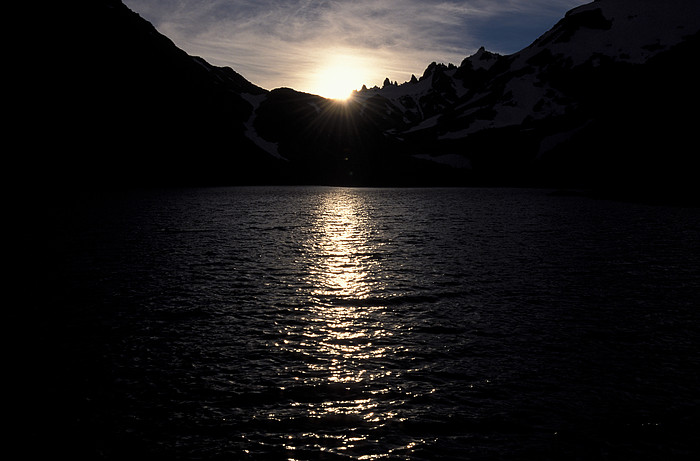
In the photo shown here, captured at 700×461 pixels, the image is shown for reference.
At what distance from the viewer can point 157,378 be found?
1619 cm

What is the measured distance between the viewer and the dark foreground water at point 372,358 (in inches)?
491

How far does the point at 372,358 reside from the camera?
1775 cm

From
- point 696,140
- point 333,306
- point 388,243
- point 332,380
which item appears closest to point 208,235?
point 388,243

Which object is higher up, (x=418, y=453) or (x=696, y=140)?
(x=696, y=140)

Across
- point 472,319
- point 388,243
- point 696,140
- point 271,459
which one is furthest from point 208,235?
point 696,140

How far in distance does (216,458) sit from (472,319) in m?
14.2

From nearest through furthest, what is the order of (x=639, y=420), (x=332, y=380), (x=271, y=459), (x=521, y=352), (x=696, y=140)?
(x=271, y=459), (x=639, y=420), (x=332, y=380), (x=521, y=352), (x=696, y=140)

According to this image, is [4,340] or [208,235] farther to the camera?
[208,235]

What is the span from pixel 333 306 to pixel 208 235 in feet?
112

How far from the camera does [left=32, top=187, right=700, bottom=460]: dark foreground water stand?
12.5 meters

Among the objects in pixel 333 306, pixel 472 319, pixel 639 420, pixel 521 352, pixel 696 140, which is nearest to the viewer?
pixel 639 420

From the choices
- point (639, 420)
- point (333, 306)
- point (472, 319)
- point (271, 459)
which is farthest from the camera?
point (333, 306)

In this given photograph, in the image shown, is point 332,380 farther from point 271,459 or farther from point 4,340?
point 4,340

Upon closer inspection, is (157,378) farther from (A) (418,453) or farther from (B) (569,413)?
(B) (569,413)
